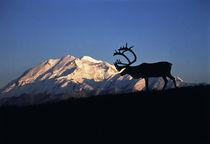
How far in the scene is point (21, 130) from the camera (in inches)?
373

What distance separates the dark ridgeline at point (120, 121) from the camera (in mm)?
8258

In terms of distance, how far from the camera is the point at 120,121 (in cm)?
937

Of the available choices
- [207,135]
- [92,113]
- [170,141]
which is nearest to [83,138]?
[92,113]

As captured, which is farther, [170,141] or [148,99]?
[148,99]

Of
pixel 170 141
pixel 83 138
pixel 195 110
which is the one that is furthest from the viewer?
pixel 195 110

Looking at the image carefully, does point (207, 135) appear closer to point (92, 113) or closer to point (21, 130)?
point (92, 113)

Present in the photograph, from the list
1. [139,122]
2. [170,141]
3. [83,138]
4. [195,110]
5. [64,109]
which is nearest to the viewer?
[170,141]

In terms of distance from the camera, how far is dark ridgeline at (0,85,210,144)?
8258mm

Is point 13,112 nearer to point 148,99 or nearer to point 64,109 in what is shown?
point 64,109

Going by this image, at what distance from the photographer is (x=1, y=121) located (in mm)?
10445

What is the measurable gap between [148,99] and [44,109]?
17.0ft

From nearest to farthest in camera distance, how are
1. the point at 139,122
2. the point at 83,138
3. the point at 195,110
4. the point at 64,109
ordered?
1. the point at 83,138
2. the point at 139,122
3. the point at 195,110
4. the point at 64,109

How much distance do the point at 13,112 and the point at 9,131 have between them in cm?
257

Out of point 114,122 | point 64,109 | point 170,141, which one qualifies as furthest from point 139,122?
point 64,109
